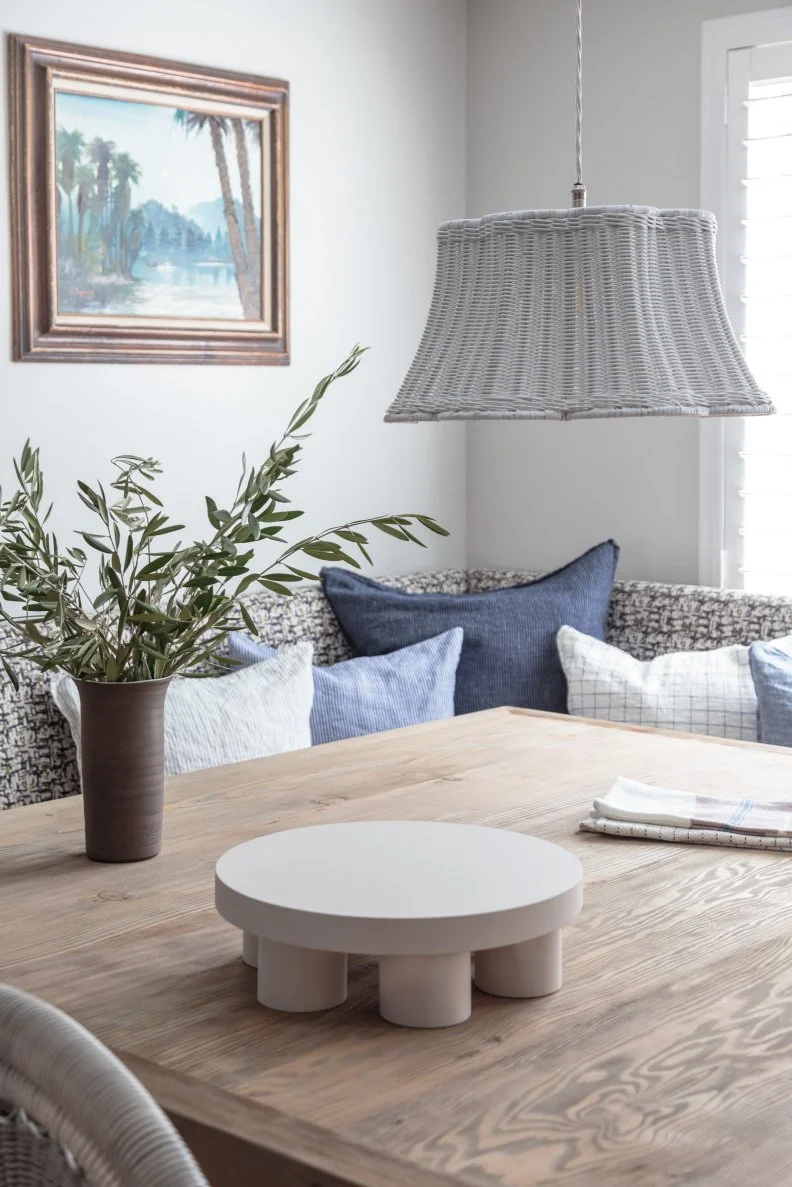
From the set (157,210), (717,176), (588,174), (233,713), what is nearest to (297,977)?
(233,713)

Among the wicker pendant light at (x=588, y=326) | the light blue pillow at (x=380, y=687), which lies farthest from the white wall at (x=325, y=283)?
the wicker pendant light at (x=588, y=326)

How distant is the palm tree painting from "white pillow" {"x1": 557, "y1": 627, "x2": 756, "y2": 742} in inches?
45.1

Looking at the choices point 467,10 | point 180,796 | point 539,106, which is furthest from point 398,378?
point 180,796

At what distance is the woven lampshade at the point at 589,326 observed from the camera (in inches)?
59.0

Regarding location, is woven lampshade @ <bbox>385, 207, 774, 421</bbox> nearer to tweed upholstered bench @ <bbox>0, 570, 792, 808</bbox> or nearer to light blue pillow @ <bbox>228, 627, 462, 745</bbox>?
tweed upholstered bench @ <bbox>0, 570, 792, 808</bbox>

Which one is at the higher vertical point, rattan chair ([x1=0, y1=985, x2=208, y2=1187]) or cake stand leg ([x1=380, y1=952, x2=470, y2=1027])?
rattan chair ([x1=0, y1=985, x2=208, y2=1187])

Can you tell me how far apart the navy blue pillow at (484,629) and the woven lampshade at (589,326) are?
72.0 inches

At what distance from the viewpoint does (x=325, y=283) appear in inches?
142

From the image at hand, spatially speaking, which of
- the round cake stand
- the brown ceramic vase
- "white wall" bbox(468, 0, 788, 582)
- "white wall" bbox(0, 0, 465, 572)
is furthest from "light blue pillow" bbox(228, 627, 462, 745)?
the round cake stand

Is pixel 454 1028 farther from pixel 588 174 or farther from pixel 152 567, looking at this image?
pixel 588 174

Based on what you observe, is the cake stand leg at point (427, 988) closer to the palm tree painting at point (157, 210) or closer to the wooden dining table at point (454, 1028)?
the wooden dining table at point (454, 1028)

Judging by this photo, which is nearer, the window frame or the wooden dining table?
the wooden dining table

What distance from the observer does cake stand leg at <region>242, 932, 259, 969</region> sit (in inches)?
50.5

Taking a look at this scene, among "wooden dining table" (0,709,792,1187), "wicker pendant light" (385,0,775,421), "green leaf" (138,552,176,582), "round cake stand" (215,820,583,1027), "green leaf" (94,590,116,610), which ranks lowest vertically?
"wooden dining table" (0,709,792,1187)
